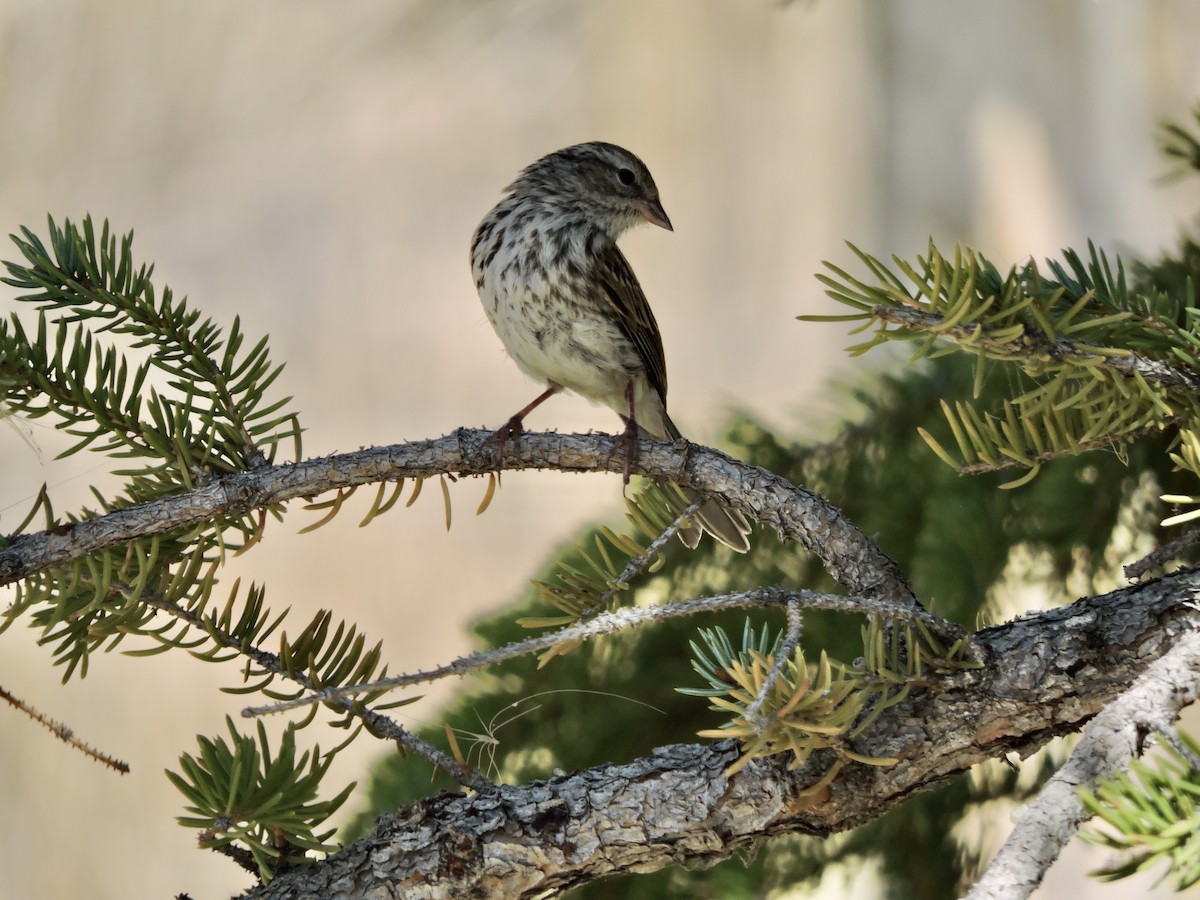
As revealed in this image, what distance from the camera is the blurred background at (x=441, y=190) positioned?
2041 mm

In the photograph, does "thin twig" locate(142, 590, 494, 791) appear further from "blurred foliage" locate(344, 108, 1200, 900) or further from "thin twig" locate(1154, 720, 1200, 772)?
"thin twig" locate(1154, 720, 1200, 772)

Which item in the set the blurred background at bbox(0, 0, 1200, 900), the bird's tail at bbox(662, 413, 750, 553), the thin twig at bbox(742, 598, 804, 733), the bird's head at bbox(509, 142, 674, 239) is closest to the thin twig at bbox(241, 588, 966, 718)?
the thin twig at bbox(742, 598, 804, 733)

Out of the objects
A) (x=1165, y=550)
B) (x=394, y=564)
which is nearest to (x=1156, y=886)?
(x=1165, y=550)

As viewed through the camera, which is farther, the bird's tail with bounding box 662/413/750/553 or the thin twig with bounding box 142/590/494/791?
the bird's tail with bounding box 662/413/750/553

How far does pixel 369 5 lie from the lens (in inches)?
93.0

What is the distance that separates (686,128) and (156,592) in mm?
2063

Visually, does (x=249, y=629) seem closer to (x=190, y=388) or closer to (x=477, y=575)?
(x=190, y=388)

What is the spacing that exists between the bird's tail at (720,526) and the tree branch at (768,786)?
0.23 meters

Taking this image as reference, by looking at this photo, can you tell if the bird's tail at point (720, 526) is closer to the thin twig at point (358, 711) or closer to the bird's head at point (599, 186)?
the thin twig at point (358, 711)

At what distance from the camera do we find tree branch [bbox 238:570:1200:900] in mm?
568

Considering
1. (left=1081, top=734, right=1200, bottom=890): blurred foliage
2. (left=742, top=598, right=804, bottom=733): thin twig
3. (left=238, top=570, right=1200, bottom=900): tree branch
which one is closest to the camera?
(left=1081, top=734, right=1200, bottom=890): blurred foliage

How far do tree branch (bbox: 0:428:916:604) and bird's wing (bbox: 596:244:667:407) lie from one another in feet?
1.86

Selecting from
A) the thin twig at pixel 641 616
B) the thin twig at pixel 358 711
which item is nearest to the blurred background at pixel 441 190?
the thin twig at pixel 358 711

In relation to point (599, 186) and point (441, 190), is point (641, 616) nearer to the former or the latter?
point (599, 186)
